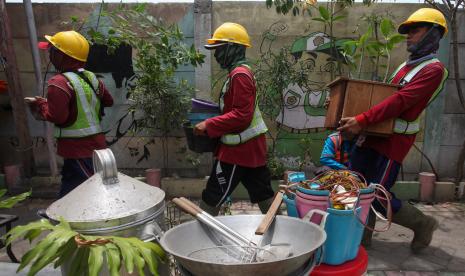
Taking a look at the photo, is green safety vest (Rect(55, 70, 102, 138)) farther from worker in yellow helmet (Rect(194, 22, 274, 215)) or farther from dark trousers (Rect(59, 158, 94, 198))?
worker in yellow helmet (Rect(194, 22, 274, 215))

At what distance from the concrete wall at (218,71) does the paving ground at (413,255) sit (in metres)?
1.22

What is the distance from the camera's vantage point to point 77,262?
1316 millimetres

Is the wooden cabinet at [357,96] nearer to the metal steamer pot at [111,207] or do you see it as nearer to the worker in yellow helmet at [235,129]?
the worker in yellow helmet at [235,129]

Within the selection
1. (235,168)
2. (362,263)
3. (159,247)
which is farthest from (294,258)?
(235,168)

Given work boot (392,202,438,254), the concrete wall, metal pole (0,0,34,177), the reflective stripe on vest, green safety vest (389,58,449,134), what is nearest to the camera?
green safety vest (389,58,449,134)

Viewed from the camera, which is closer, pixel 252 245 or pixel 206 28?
pixel 252 245

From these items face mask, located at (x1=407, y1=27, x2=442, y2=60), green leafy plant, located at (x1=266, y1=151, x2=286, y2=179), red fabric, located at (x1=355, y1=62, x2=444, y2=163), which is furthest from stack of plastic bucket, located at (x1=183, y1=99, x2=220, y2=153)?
green leafy plant, located at (x1=266, y1=151, x2=286, y2=179)

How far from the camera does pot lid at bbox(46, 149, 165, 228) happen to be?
1.51m

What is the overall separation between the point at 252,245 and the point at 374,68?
4.63 metres

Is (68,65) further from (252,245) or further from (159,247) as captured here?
(252,245)

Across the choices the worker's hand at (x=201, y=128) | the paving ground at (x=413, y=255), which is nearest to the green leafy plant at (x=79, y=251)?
the paving ground at (x=413, y=255)

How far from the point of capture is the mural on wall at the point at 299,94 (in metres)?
5.34

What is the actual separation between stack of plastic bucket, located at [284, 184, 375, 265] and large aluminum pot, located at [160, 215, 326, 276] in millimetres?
136

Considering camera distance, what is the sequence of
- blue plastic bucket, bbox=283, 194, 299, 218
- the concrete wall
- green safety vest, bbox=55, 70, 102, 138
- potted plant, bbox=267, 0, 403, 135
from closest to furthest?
blue plastic bucket, bbox=283, 194, 299, 218 → green safety vest, bbox=55, 70, 102, 138 → potted plant, bbox=267, 0, 403, 135 → the concrete wall
